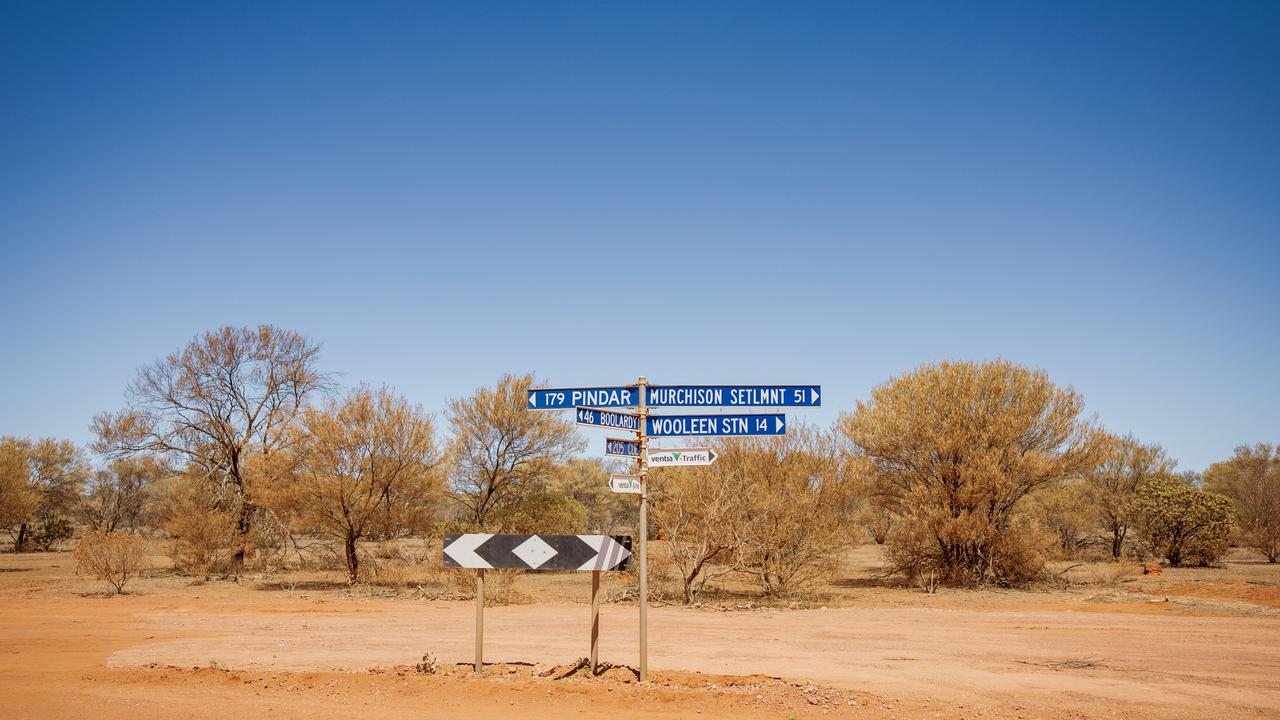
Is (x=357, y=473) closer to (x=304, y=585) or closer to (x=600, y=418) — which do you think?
(x=304, y=585)

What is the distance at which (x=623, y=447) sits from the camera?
8484mm

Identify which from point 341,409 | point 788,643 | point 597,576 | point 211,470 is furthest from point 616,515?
point 597,576

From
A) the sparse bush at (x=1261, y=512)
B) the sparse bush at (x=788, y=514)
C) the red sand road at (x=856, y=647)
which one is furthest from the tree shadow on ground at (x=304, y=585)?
the sparse bush at (x=1261, y=512)

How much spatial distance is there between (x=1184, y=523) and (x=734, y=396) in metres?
32.6

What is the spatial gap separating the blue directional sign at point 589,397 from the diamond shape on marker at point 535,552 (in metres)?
1.46

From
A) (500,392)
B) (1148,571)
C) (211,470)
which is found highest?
(500,392)

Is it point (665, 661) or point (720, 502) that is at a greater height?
point (720, 502)

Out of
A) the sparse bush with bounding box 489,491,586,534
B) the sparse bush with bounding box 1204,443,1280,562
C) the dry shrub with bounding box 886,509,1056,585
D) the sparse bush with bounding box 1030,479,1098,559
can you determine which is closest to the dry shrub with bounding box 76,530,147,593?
the sparse bush with bounding box 489,491,586,534

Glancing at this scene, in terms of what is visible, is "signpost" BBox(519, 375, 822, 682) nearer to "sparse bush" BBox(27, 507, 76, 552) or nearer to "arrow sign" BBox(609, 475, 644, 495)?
"arrow sign" BBox(609, 475, 644, 495)

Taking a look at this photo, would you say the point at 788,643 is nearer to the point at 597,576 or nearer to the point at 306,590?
the point at 597,576

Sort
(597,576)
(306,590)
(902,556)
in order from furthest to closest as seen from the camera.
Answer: (902,556), (306,590), (597,576)

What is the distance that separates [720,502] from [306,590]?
12.7 metres

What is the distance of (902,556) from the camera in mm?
25062

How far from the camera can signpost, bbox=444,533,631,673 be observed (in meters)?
8.09
